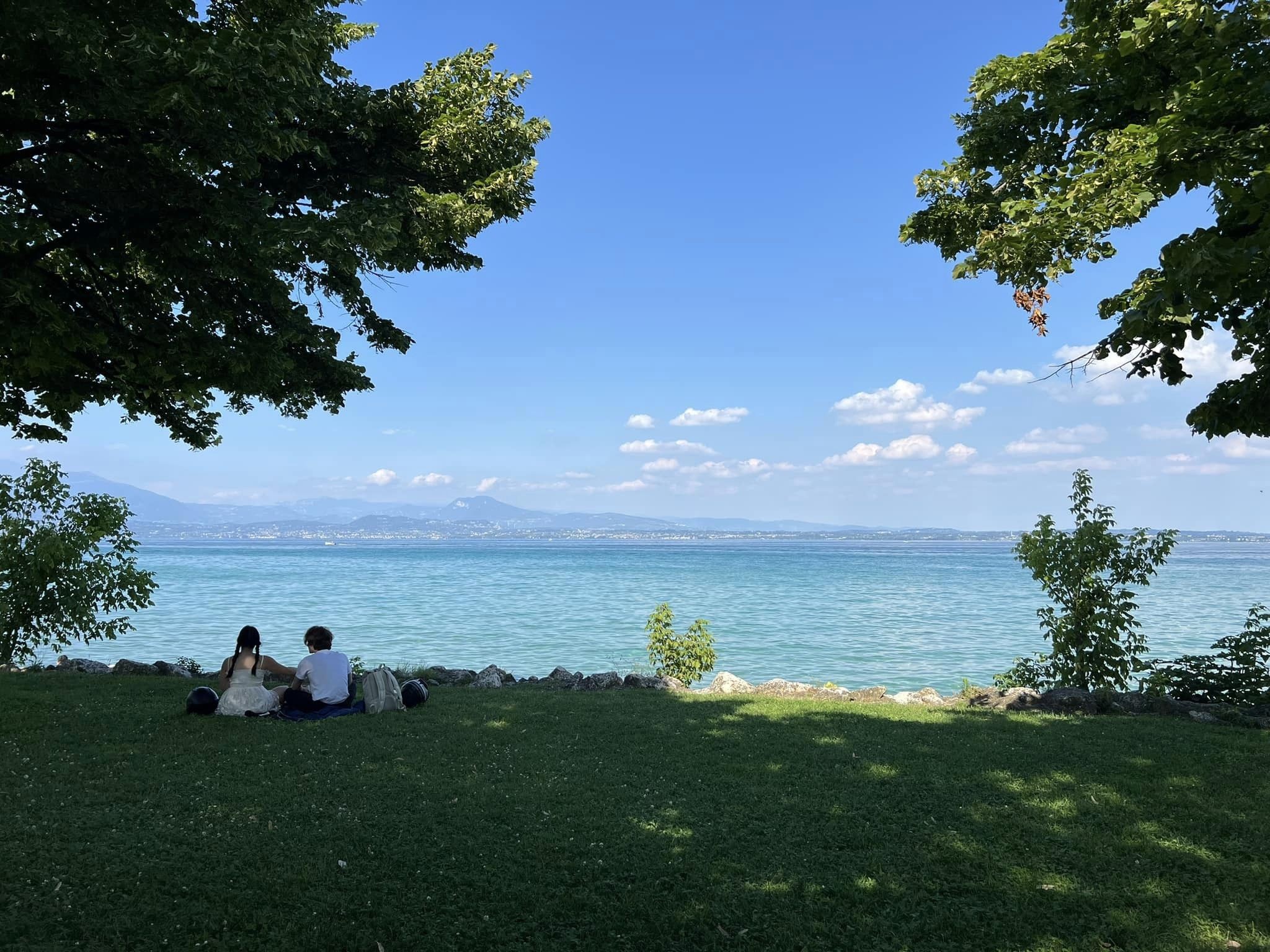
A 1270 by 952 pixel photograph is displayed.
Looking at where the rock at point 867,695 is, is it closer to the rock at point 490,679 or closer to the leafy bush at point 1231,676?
the leafy bush at point 1231,676

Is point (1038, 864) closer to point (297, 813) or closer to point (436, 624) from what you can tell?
point (297, 813)

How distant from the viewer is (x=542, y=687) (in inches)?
548

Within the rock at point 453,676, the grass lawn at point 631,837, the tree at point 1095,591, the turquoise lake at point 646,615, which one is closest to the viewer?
the grass lawn at point 631,837

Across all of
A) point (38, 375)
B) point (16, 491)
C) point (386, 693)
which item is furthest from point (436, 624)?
point (38, 375)

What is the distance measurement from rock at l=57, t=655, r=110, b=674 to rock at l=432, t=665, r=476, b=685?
6561mm

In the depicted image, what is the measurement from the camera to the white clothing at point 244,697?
10234mm

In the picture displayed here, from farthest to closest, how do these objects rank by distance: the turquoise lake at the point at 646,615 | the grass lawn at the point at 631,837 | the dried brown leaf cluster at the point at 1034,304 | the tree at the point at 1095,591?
the turquoise lake at the point at 646,615, the tree at the point at 1095,591, the dried brown leaf cluster at the point at 1034,304, the grass lawn at the point at 631,837

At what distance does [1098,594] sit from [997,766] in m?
7.28

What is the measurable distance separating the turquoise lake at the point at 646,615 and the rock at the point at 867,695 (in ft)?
23.2

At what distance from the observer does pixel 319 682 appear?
1059 centimetres

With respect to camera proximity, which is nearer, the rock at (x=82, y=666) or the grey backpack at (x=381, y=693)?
the grey backpack at (x=381, y=693)

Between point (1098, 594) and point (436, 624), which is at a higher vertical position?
point (1098, 594)

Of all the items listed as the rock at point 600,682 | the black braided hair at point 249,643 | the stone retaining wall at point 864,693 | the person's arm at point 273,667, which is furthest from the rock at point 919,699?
the black braided hair at point 249,643

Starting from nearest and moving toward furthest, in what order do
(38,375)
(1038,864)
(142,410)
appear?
(1038,864) < (38,375) < (142,410)
